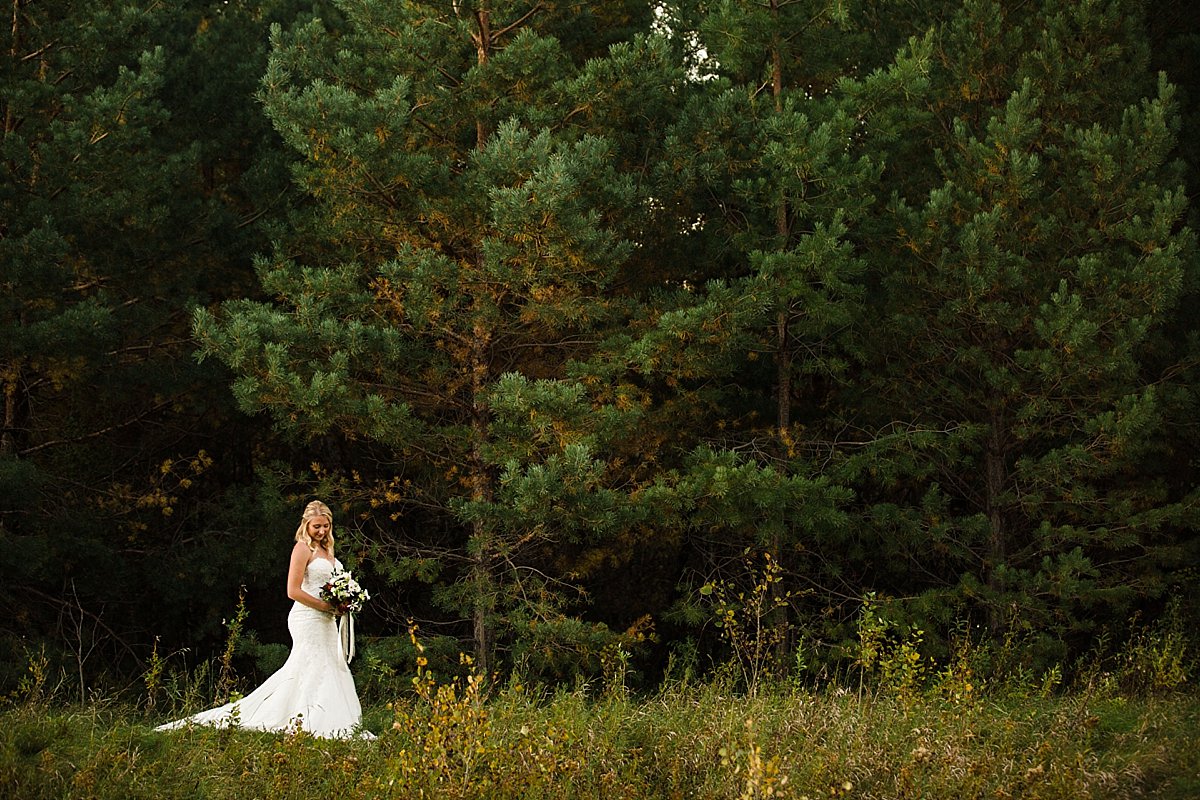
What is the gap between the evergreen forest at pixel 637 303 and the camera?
11508mm

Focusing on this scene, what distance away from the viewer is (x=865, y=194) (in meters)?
12.3

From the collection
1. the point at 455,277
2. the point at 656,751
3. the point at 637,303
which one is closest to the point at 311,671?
the point at 656,751

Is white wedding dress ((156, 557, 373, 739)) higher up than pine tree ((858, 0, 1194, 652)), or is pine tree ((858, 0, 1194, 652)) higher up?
pine tree ((858, 0, 1194, 652))

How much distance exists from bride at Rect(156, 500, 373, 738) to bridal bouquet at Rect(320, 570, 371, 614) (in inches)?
6.1

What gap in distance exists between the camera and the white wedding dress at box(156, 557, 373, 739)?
816 centimetres

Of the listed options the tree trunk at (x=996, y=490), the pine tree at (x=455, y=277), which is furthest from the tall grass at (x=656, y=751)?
the tree trunk at (x=996, y=490)

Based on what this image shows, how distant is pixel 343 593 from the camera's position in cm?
821

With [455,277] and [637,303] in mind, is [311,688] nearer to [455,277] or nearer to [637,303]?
[455,277]

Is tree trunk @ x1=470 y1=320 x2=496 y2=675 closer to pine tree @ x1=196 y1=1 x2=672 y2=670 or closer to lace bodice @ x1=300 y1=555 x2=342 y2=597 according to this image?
pine tree @ x1=196 y1=1 x2=672 y2=670

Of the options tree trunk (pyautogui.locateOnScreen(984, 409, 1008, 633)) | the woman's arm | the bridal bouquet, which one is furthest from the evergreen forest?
the bridal bouquet

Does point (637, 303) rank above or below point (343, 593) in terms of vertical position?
above

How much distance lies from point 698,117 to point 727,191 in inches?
39.5

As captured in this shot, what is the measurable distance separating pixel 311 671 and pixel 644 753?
2.72m

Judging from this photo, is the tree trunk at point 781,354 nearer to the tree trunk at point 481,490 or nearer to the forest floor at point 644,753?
the tree trunk at point 481,490
